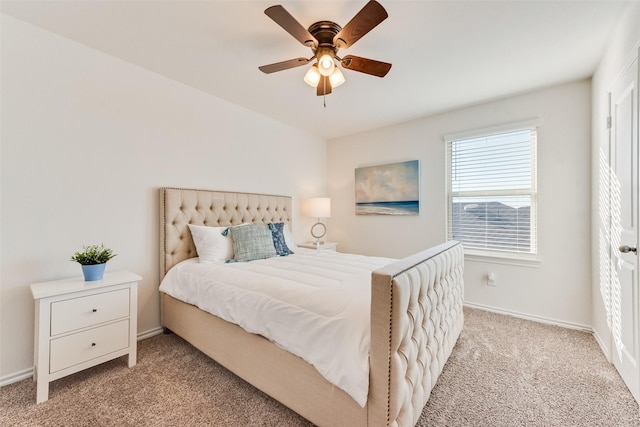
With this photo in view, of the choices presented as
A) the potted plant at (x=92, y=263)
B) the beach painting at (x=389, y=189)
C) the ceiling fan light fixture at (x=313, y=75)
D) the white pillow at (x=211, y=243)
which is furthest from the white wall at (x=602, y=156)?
the potted plant at (x=92, y=263)

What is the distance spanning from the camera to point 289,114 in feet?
11.4

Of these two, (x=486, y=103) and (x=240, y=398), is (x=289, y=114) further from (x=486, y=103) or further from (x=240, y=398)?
(x=240, y=398)

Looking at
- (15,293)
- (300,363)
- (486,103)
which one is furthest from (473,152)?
(15,293)

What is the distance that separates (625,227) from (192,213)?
3445 mm

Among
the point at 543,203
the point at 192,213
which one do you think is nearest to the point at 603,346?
the point at 543,203

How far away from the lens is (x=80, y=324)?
1.74 metres

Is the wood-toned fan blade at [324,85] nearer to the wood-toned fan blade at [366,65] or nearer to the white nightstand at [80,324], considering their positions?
the wood-toned fan blade at [366,65]

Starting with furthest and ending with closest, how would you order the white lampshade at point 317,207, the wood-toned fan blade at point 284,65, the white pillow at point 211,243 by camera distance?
the white lampshade at point 317,207 → the white pillow at point 211,243 → the wood-toned fan blade at point 284,65

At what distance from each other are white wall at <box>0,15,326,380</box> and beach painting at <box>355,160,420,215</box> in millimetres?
2032

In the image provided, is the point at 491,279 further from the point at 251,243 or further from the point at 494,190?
the point at 251,243

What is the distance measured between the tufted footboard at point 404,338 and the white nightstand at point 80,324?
5.97 feet

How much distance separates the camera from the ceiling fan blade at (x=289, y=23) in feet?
4.56

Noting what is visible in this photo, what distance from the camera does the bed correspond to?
1106mm

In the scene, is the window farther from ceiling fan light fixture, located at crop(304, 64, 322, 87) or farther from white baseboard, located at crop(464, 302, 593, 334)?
ceiling fan light fixture, located at crop(304, 64, 322, 87)
